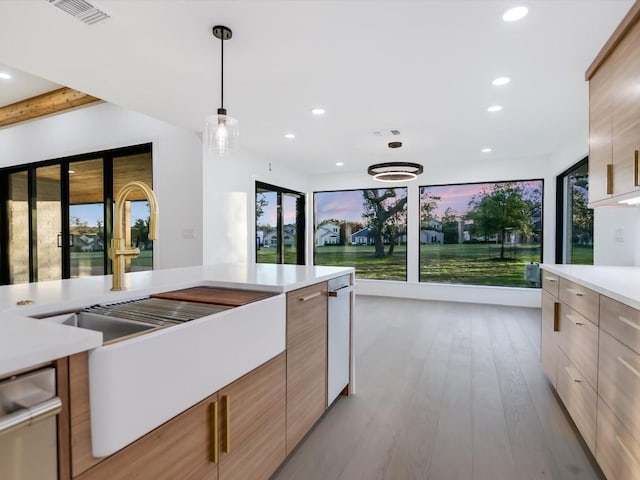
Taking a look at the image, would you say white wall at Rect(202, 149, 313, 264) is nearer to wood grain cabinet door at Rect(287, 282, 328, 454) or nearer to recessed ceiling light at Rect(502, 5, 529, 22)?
wood grain cabinet door at Rect(287, 282, 328, 454)

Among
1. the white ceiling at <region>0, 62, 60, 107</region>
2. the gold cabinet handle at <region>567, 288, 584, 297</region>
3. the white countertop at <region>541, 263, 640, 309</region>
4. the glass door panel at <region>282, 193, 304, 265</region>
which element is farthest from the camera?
the glass door panel at <region>282, 193, 304, 265</region>

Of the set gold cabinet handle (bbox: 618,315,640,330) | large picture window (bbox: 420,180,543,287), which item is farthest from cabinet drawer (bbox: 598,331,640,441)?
large picture window (bbox: 420,180,543,287)

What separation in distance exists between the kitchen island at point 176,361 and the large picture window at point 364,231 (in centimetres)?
480

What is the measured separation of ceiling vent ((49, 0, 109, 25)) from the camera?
1818 mm

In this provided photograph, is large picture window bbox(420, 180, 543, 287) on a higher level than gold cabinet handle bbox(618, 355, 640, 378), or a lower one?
higher

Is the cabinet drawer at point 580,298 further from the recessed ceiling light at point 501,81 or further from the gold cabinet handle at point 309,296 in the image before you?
the recessed ceiling light at point 501,81

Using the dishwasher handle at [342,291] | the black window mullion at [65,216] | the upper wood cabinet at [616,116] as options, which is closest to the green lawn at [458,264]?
the upper wood cabinet at [616,116]

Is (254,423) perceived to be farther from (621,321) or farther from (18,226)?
(18,226)

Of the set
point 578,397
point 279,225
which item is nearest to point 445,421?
point 578,397

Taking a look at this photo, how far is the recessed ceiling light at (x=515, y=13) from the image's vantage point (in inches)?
73.0

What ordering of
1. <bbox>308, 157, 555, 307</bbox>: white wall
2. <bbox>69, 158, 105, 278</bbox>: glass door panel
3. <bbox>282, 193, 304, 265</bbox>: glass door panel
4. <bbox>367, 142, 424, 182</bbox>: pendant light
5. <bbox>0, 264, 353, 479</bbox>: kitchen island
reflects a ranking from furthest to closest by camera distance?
<bbox>282, 193, 304, 265</bbox>: glass door panel
<bbox>308, 157, 555, 307</bbox>: white wall
<bbox>69, 158, 105, 278</bbox>: glass door panel
<bbox>367, 142, 424, 182</bbox>: pendant light
<bbox>0, 264, 353, 479</bbox>: kitchen island

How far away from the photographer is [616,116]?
2133 millimetres

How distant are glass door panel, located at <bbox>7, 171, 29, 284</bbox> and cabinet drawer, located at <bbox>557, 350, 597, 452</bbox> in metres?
7.50

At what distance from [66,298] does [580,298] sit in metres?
2.58
